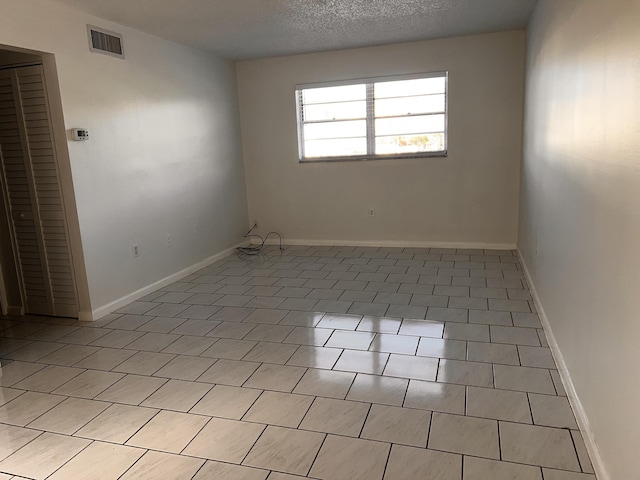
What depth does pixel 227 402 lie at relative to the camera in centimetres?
247

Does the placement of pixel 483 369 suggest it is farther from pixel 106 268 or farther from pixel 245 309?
pixel 106 268

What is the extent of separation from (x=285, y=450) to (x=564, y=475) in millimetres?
1128

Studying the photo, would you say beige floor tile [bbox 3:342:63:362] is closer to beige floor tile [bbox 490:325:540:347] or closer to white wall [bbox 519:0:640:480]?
beige floor tile [bbox 490:325:540:347]

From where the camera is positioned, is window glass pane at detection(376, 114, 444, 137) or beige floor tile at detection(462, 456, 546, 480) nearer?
beige floor tile at detection(462, 456, 546, 480)

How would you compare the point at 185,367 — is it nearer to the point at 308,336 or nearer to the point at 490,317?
the point at 308,336

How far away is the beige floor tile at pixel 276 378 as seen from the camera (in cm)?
261

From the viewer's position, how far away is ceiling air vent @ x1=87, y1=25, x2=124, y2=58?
3.77 meters

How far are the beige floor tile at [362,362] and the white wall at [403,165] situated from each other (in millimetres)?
3136

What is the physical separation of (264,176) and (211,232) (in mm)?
1207

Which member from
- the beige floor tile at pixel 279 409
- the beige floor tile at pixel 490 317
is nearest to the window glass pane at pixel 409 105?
the beige floor tile at pixel 490 317

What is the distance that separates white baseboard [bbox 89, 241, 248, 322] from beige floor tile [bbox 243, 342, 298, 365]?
1.58 metres

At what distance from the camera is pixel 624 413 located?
151 centimetres

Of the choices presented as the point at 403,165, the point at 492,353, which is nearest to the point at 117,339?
the point at 492,353

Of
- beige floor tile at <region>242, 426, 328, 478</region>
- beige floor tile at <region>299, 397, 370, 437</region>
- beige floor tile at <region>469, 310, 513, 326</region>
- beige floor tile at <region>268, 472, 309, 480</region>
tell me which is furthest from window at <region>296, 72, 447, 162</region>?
beige floor tile at <region>268, 472, 309, 480</region>
